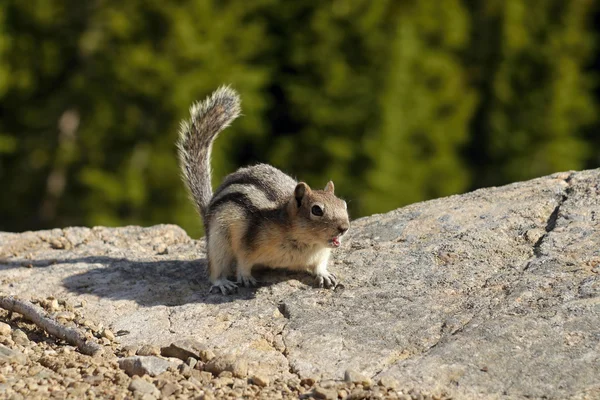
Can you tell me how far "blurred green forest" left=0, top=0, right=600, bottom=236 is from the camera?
46.6ft

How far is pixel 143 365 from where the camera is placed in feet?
14.5

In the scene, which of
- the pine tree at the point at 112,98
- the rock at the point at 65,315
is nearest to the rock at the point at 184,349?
the rock at the point at 65,315

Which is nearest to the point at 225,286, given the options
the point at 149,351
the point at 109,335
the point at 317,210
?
the point at 317,210

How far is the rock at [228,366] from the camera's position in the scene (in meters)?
4.43

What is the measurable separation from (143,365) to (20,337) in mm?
869

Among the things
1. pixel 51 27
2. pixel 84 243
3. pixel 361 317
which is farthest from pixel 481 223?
pixel 51 27

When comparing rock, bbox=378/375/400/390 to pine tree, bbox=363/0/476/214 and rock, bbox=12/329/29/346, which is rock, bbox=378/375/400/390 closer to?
rock, bbox=12/329/29/346

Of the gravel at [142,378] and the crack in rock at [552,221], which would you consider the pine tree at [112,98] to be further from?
the gravel at [142,378]

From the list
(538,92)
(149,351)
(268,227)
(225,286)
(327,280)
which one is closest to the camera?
(149,351)

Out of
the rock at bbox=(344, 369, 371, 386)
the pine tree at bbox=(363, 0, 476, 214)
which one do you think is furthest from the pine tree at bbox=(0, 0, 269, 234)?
the rock at bbox=(344, 369, 371, 386)

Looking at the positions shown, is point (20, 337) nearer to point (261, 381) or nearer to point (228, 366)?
point (228, 366)

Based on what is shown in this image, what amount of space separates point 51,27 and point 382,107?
17.4 ft

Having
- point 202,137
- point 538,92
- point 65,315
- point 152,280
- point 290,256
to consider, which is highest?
point 538,92

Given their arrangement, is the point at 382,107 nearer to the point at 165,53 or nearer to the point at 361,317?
the point at 165,53
